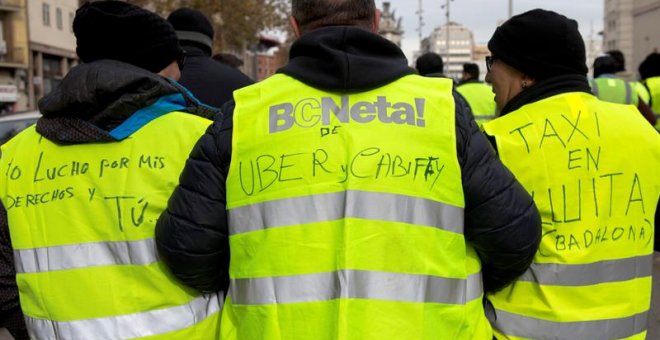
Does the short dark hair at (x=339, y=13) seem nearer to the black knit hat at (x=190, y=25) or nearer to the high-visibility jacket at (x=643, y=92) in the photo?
the black knit hat at (x=190, y=25)

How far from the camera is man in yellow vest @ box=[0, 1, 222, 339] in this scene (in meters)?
2.43

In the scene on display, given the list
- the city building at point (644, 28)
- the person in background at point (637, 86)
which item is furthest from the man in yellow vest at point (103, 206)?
the city building at point (644, 28)

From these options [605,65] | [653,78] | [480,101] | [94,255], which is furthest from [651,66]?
[94,255]

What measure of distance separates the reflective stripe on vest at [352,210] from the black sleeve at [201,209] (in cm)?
10

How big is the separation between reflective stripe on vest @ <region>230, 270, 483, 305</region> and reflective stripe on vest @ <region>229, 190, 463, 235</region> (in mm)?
143

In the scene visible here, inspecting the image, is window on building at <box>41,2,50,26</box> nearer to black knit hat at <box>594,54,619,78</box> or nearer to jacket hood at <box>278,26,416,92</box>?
black knit hat at <box>594,54,619,78</box>

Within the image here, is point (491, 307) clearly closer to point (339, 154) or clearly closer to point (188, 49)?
point (339, 154)

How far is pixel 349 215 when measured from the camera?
208 centimetres

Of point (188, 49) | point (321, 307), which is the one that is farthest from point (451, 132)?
point (188, 49)

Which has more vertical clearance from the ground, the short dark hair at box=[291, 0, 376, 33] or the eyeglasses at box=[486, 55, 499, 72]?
the short dark hair at box=[291, 0, 376, 33]

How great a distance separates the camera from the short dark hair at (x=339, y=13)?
2248 millimetres

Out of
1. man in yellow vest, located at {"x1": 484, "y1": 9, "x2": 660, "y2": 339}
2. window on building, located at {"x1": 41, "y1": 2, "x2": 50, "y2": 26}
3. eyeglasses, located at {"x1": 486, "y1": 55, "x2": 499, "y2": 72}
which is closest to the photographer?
man in yellow vest, located at {"x1": 484, "y1": 9, "x2": 660, "y2": 339}

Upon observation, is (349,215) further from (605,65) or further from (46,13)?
(46,13)

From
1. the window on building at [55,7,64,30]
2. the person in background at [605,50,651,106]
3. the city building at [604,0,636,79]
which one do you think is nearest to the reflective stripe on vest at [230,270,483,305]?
the person in background at [605,50,651,106]
